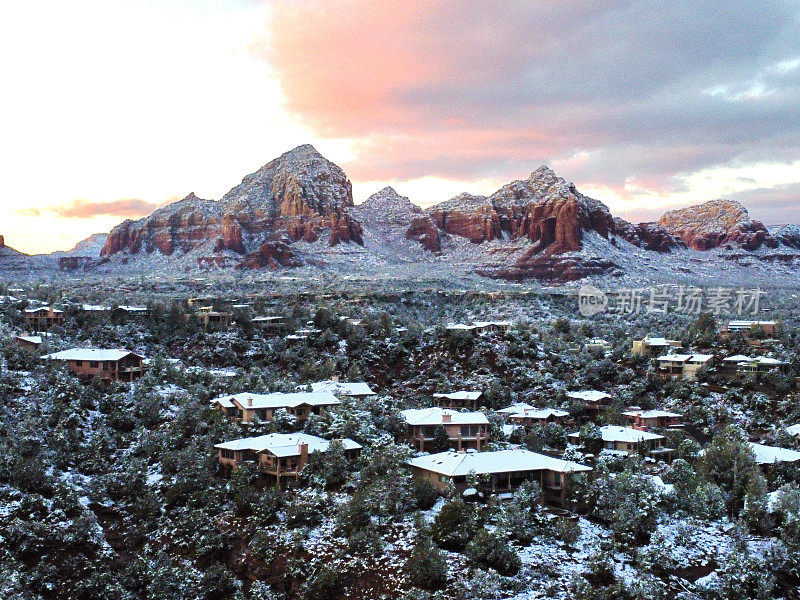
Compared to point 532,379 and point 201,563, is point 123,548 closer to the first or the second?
point 201,563

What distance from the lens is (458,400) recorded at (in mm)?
57156

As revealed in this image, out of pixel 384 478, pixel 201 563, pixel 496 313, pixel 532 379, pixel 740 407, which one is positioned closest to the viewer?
pixel 201 563

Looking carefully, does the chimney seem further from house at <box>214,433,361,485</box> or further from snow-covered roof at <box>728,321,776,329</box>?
snow-covered roof at <box>728,321,776,329</box>

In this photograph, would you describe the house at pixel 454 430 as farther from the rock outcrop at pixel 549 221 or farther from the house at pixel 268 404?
the rock outcrop at pixel 549 221

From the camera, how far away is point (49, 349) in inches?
2413

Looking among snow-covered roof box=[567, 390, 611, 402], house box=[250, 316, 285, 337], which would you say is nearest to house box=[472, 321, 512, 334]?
house box=[250, 316, 285, 337]

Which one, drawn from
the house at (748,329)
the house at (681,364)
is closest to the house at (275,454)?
the house at (681,364)

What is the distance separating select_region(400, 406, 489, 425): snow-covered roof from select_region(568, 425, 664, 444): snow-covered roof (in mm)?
5667

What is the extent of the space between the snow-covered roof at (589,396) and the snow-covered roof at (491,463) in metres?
17.1

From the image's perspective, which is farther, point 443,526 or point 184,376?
point 184,376

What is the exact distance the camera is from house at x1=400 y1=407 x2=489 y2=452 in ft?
155

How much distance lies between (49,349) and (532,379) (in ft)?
117

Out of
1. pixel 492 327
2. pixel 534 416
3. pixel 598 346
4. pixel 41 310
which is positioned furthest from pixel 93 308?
pixel 534 416

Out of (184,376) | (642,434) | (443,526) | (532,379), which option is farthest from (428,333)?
(443,526)
